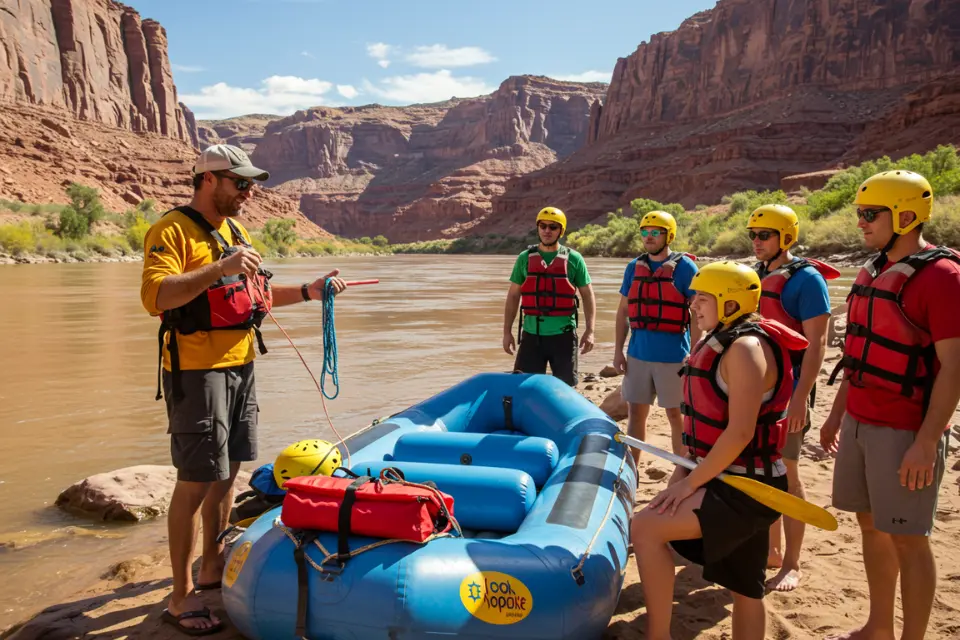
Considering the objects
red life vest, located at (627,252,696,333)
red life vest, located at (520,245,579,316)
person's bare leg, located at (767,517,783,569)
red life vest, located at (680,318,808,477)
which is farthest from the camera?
red life vest, located at (520,245,579,316)

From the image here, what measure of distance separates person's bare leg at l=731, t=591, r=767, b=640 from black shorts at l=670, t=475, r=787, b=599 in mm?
56

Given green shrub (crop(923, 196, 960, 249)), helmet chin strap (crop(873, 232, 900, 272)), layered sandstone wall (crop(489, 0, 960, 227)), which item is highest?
layered sandstone wall (crop(489, 0, 960, 227))

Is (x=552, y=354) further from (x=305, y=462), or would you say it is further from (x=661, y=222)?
(x=305, y=462)

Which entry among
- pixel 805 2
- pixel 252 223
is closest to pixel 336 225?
pixel 252 223

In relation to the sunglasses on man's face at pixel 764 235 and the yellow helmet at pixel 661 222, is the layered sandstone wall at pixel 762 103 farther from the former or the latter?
the sunglasses on man's face at pixel 764 235

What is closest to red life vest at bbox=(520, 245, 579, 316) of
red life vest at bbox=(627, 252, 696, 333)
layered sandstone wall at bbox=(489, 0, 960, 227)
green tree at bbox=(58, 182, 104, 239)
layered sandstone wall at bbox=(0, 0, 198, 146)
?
red life vest at bbox=(627, 252, 696, 333)

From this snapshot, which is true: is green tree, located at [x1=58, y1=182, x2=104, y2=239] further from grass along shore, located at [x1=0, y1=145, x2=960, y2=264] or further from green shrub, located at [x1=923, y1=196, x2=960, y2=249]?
green shrub, located at [x1=923, y1=196, x2=960, y2=249]

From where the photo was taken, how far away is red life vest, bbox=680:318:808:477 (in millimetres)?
2510

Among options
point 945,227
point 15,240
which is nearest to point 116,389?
point 945,227

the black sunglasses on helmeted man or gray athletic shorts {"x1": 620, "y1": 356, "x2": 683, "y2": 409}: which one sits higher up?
the black sunglasses on helmeted man

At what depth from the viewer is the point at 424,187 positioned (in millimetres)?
173125

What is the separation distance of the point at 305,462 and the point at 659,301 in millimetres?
2469

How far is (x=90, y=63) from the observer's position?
105 metres

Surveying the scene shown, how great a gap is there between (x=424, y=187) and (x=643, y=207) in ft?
373
